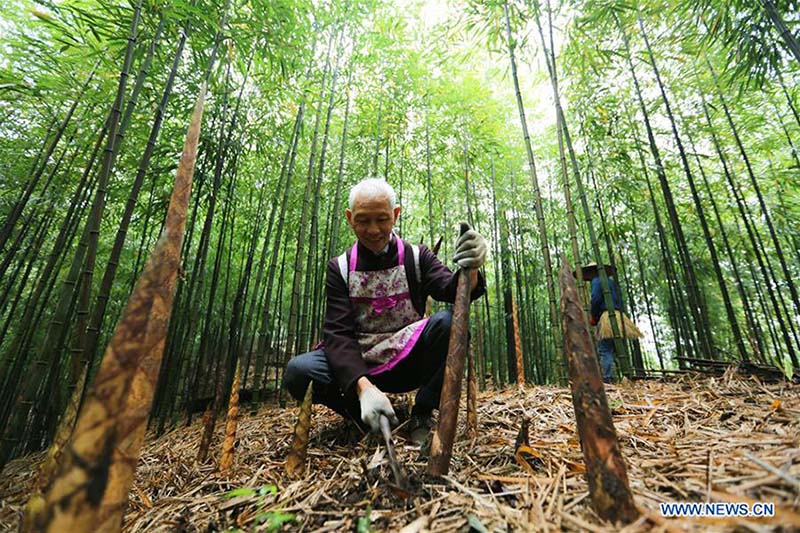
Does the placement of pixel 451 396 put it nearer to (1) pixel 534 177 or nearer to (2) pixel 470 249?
(2) pixel 470 249

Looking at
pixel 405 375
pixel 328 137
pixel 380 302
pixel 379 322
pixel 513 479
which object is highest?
pixel 328 137

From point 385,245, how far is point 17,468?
5.22 metres

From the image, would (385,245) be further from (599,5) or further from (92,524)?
(599,5)

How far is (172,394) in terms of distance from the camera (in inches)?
174

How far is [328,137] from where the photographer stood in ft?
17.0

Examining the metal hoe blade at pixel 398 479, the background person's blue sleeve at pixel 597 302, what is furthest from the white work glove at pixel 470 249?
the background person's blue sleeve at pixel 597 302

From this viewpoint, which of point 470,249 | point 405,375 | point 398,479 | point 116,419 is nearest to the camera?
point 116,419

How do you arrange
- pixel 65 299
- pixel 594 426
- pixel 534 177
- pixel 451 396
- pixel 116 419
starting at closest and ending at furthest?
pixel 116 419
pixel 594 426
pixel 451 396
pixel 65 299
pixel 534 177

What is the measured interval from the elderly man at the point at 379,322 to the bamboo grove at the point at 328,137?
2.05ft

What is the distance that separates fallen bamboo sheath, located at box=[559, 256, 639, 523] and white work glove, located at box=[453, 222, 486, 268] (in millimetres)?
546

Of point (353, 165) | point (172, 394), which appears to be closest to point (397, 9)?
point (353, 165)

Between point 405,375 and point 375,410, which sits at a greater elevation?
point 405,375

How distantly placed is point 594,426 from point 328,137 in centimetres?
525

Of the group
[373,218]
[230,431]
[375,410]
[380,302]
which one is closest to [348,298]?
[380,302]
